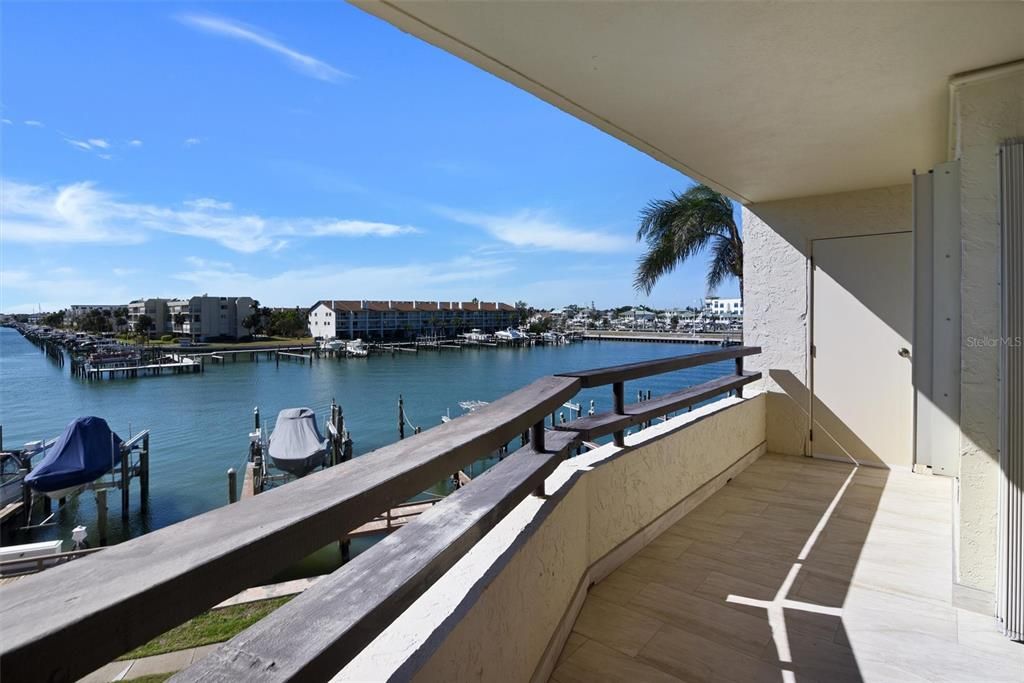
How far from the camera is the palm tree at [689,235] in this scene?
677 centimetres

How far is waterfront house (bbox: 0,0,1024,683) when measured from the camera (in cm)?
65

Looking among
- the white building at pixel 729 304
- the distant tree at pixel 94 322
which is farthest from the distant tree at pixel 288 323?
the white building at pixel 729 304

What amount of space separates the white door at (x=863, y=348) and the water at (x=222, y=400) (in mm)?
9384

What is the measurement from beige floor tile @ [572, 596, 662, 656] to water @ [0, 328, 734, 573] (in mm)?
11382

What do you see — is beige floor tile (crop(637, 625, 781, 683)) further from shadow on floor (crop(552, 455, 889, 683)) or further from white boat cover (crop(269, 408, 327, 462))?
white boat cover (crop(269, 408, 327, 462))

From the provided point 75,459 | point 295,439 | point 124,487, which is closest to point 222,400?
point 124,487

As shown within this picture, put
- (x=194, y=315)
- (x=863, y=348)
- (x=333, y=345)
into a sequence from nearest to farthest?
(x=863, y=348)
(x=194, y=315)
(x=333, y=345)

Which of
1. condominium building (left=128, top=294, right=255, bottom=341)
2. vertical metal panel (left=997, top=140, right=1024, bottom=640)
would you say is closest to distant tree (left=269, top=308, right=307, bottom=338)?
condominium building (left=128, top=294, right=255, bottom=341)

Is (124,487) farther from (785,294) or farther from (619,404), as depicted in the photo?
(785,294)

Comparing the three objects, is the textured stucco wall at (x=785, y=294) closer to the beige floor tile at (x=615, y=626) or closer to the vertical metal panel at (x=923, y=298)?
the vertical metal panel at (x=923, y=298)

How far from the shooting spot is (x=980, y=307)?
6.82ft

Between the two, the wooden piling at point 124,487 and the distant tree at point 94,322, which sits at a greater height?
the distant tree at point 94,322

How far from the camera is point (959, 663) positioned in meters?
1.80

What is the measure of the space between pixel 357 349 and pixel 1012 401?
61.0 m
